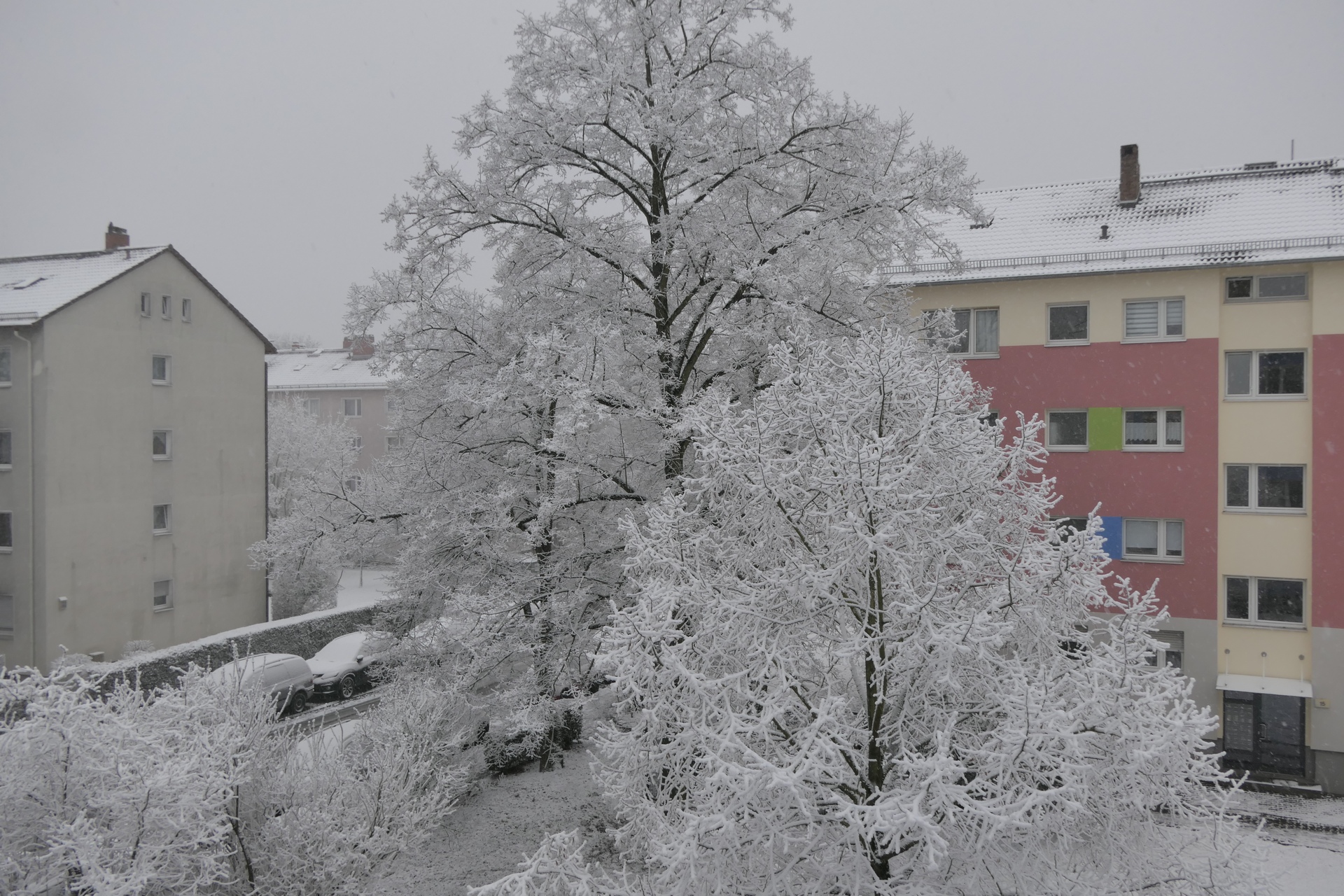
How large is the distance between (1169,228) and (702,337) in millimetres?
11690

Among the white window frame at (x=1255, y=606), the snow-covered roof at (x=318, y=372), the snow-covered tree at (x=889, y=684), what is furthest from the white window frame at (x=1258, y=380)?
the snow-covered roof at (x=318, y=372)

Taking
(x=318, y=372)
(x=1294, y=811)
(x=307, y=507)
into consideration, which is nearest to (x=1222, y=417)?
(x=1294, y=811)

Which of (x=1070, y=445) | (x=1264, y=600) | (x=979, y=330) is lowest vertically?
(x=1264, y=600)

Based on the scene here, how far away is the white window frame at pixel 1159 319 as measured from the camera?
16734 mm

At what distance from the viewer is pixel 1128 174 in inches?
744

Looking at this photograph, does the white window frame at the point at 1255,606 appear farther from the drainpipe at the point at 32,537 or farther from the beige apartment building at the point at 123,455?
the drainpipe at the point at 32,537

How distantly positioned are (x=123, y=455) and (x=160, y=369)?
273 centimetres

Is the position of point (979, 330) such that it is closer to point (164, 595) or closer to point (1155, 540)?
point (1155, 540)

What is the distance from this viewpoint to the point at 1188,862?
18.4 feet

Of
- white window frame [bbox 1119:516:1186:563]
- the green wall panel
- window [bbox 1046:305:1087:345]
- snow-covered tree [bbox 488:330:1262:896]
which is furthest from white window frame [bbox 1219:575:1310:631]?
snow-covered tree [bbox 488:330:1262:896]

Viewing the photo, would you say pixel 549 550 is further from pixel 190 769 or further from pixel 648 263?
pixel 190 769

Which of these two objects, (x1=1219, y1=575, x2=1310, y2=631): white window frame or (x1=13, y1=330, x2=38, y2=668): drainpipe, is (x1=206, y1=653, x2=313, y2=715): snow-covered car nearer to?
(x1=13, y1=330, x2=38, y2=668): drainpipe

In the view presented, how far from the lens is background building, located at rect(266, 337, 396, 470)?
4419 centimetres

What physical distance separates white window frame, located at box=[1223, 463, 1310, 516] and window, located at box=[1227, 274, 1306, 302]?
307cm
